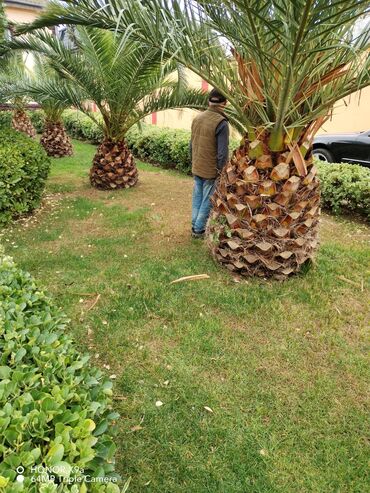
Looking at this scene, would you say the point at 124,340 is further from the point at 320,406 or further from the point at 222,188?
the point at 222,188

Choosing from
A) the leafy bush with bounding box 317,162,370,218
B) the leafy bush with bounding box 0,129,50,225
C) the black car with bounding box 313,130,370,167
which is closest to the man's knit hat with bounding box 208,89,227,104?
the leafy bush with bounding box 317,162,370,218

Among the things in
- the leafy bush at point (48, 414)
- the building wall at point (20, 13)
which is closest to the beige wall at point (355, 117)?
the leafy bush at point (48, 414)

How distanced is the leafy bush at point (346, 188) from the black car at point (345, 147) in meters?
2.54

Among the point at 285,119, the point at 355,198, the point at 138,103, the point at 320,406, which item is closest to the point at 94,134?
the point at 138,103

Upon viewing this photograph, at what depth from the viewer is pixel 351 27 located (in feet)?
10.4

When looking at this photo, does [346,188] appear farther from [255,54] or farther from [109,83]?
[109,83]

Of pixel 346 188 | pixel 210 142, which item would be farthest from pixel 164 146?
pixel 210 142

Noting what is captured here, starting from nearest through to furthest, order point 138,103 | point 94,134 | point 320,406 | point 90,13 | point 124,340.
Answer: point 320,406 → point 124,340 → point 90,13 → point 138,103 → point 94,134

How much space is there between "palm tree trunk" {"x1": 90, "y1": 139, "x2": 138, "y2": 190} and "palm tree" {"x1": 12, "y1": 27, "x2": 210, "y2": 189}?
0.02 m

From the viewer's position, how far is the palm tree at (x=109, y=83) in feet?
18.7

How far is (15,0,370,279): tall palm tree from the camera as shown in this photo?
2.87 m

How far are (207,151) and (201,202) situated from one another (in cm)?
66

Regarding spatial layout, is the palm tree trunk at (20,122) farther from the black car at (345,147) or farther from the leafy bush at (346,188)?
the leafy bush at (346,188)

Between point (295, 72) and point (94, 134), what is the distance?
10611 mm
